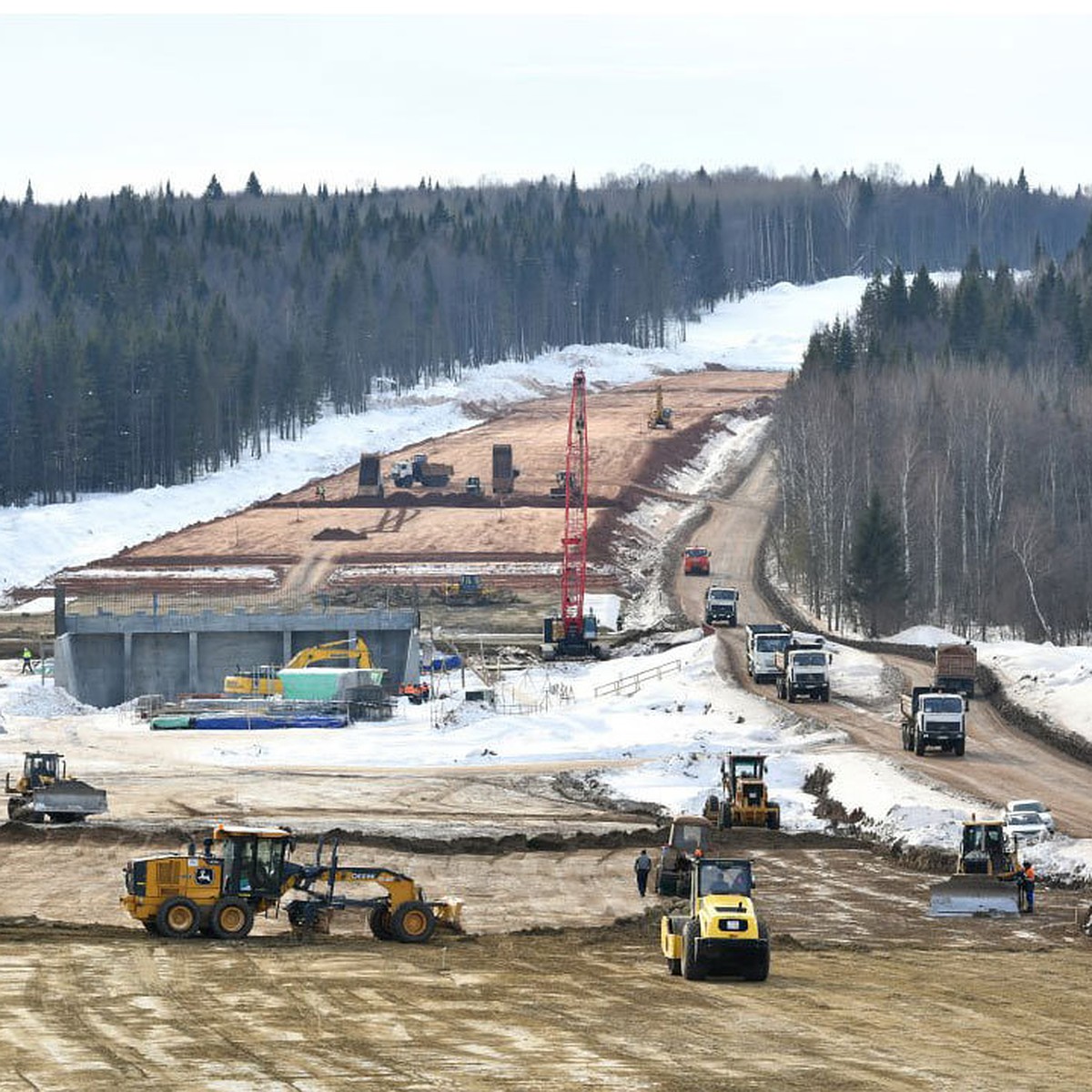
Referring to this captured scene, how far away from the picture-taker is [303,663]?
307 ft

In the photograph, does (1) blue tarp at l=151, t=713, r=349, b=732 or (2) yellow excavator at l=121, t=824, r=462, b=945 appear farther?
(1) blue tarp at l=151, t=713, r=349, b=732

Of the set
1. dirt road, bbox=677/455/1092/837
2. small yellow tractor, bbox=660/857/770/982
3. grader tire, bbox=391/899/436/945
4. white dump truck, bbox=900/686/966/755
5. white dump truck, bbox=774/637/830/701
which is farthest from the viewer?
white dump truck, bbox=774/637/830/701

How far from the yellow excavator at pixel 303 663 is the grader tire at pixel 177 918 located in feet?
181

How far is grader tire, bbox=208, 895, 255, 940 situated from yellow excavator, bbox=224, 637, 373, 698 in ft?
181

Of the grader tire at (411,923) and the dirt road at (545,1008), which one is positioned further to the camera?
the grader tire at (411,923)

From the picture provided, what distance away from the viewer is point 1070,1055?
86.8 feet

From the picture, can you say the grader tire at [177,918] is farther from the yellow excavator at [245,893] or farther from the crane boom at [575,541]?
the crane boom at [575,541]

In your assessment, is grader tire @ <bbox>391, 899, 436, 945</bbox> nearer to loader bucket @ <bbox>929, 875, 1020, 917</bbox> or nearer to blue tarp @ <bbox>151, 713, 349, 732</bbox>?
loader bucket @ <bbox>929, 875, 1020, 917</bbox>

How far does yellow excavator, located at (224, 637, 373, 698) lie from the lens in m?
92.2

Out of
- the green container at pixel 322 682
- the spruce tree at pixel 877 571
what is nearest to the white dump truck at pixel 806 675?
the green container at pixel 322 682

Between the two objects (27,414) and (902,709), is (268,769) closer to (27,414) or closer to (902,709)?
(902,709)

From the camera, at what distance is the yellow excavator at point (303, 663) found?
3629 inches

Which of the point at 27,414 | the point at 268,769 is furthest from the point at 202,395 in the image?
the point at 268,769

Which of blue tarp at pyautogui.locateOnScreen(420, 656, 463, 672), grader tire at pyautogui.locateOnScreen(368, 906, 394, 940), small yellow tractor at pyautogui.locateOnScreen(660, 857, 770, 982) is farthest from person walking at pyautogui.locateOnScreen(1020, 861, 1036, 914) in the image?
blue tarp at pyautogui.locateOnScreen(420, 656, 463, 672)
